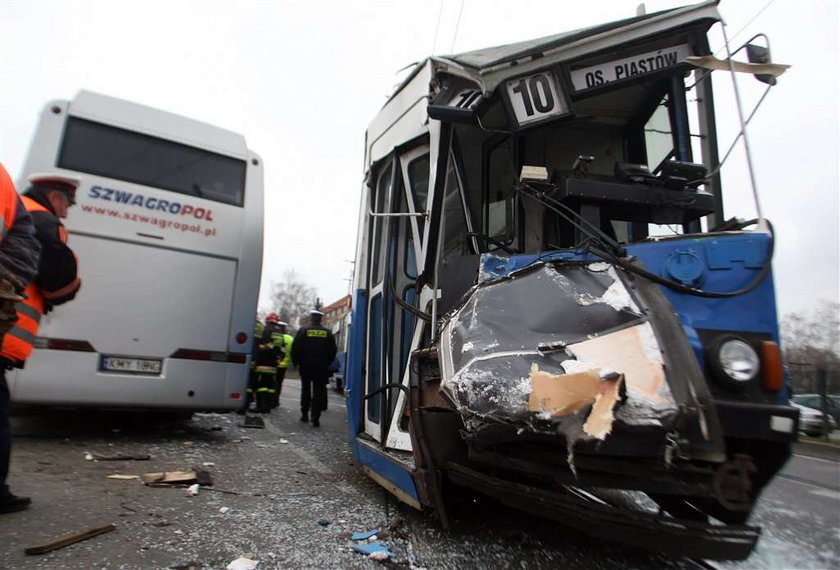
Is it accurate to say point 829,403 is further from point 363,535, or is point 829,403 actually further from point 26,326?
point 26,326

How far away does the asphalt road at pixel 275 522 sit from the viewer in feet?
8.70

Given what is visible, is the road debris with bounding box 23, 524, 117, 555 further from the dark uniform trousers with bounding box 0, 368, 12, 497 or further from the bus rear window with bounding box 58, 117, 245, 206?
the bus rear window with bounding box 58, 117, 245, 206

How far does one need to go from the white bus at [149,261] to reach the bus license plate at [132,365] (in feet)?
0.03

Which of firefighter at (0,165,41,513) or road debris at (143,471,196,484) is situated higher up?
firefighter at (0,165,41,513)

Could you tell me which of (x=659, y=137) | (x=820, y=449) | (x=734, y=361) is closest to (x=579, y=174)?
(x=659, y=137)

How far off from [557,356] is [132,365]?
5.08 meters

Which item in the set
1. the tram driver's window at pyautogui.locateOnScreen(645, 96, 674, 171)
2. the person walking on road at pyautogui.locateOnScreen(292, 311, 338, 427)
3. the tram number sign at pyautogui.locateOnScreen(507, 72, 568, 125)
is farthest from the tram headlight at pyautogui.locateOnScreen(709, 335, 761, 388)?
the person walking on road at pyautogui.locateOnScreen(292, 311, 338, 427)

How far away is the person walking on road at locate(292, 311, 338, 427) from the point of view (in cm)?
745

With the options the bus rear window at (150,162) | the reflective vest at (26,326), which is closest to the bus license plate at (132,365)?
the bus rear window at (150,162)

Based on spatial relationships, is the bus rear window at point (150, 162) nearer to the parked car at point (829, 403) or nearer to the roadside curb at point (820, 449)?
the roadside curb at point (820, 449)

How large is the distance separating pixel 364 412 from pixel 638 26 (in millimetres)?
3287

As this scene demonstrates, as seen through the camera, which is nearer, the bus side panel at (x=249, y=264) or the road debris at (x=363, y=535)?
the road debris at (x=363, y=535)

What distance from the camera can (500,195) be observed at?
4023 millimetres

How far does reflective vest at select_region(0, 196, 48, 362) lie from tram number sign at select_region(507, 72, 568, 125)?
2.94 m
